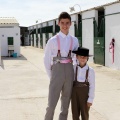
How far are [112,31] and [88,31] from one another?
11.2 ft

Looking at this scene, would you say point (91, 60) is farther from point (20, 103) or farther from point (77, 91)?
point (77, 91)

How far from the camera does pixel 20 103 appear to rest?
6750 mm

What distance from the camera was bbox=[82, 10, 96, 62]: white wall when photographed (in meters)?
16.4

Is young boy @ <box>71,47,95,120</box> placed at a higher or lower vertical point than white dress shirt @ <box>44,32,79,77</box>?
lower

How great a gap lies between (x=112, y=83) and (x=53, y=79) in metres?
5.71

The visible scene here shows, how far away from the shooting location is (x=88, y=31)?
55.7 ft

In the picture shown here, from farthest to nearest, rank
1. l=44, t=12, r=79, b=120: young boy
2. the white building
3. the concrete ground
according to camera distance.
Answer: the white building, the concrete ground, l=44, t=12, r=79, b=120: young boy

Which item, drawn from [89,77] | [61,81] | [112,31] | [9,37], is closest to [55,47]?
[61,81]

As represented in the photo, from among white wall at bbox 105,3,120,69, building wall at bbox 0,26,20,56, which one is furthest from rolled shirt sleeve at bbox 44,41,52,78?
building wall at bbox 0,26,20,56

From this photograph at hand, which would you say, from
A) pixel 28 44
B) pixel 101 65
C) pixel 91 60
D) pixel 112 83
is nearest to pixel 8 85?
pixel 112 83

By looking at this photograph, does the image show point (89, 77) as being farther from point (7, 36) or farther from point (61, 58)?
point (7, 36)

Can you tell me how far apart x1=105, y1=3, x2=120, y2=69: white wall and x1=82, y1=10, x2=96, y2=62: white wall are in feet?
6.64

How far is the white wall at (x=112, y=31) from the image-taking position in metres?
13.0

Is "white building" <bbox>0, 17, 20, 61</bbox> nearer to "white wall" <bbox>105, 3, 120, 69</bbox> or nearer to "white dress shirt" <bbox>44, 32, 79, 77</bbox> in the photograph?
"white wall" <bbox>105, 3, 120, 69</bbox>
